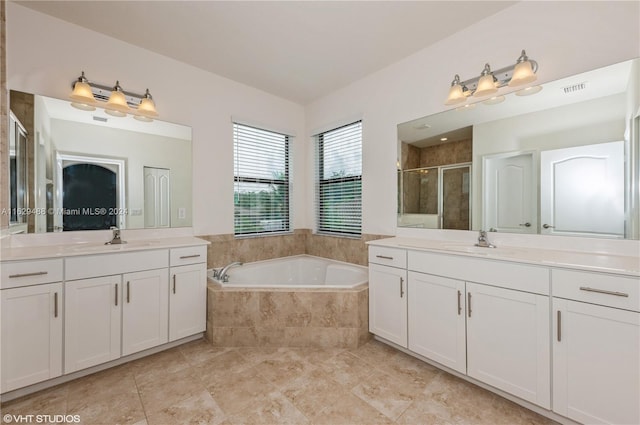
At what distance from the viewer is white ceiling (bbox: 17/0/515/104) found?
192 centimetres

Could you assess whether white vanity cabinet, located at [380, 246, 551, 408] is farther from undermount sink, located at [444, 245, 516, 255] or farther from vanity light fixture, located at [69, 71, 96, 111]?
vanity light fixture, located at [69, 71, 96, 111]

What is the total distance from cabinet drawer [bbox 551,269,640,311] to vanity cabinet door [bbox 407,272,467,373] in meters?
0.50

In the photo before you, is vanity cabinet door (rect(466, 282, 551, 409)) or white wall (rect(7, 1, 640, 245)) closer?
vanity cabinet door (rect(466, 282, 551, 409))

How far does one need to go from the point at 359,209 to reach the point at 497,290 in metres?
1.67

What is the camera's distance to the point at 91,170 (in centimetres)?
220

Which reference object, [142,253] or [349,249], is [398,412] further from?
[142,253]

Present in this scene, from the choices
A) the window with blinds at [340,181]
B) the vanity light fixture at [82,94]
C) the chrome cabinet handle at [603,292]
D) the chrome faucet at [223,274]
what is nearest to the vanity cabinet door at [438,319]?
the chrome cabinet handle at [603,292]

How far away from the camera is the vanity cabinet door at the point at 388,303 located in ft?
6.93

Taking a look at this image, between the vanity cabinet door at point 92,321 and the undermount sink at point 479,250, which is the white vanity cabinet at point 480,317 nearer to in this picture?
the undermount sink at point 479,250

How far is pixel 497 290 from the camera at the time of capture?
1621mm

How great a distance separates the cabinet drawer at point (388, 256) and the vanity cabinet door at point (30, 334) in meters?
2.21

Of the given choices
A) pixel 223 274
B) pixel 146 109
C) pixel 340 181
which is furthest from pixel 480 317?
pixel 146 109

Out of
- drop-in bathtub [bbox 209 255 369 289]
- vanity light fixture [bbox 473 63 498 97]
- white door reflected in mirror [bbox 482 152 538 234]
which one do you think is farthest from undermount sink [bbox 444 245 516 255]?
vanity light fixture [bbox 473 63 498 97]

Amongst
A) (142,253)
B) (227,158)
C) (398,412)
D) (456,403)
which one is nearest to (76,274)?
(142,253)
